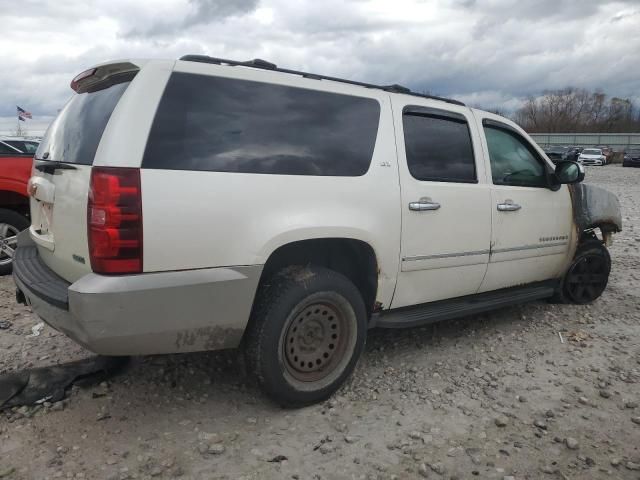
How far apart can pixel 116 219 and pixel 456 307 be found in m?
2.48

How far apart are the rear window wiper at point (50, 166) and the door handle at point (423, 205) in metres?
1.99

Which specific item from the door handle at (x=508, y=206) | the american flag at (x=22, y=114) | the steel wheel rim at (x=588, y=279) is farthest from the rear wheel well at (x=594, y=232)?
the american flag at (x=22, y=114)

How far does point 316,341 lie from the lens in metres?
3.09

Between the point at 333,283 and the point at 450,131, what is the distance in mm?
1581

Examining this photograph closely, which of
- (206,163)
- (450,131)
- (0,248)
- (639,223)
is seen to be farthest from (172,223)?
(639,223)

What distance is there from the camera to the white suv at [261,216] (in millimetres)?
2399

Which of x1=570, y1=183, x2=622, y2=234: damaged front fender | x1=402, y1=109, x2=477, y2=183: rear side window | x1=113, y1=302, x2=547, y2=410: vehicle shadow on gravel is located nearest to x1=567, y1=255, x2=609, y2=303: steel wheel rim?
x1=570, y1=183, x2=622, y2=234: damaged front fender

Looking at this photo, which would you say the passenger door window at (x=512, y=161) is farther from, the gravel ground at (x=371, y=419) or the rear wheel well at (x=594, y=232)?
the gravel ground at (x=371, y=419)

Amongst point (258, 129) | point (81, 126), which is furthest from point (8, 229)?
point (258, 129)

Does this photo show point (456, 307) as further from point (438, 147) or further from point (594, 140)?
point (594, 140)

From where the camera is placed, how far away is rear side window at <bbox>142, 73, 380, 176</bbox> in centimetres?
250

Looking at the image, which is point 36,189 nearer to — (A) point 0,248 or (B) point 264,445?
(B) point 264,445

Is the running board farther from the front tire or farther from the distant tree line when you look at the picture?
the distant tree line

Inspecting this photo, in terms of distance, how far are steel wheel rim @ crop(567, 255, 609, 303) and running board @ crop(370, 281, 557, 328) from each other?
0.46 m
